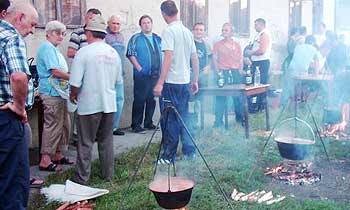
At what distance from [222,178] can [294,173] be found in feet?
3.11

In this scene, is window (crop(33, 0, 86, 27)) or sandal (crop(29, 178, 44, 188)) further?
window (crop(33, 0, 86, 27))

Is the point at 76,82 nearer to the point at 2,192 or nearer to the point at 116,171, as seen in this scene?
the point at 116,171

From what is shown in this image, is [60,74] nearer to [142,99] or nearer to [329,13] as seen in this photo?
[142,99]

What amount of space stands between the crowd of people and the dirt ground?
140cm

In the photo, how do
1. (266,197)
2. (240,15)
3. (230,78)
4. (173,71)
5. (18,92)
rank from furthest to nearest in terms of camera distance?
(240,15), (230,78), (173,71), (266,197), (18,92)

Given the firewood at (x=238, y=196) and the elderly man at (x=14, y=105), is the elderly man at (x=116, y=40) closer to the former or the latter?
the firewood at (x=238, y=196)

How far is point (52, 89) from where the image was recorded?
5.89m

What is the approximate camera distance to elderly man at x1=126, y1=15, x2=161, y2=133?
832 cm

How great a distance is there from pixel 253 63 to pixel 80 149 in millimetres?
6098

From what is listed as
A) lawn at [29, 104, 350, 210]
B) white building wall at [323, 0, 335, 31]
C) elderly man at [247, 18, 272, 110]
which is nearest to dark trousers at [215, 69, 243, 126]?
elderly man at [247, 18, 272, 110]

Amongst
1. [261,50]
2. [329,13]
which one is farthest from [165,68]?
[329,13]

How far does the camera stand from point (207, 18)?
11430 mm

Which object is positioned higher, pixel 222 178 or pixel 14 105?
pixel 14 105

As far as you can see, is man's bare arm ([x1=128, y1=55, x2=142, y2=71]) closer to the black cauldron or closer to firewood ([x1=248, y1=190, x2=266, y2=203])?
the black cauldron
